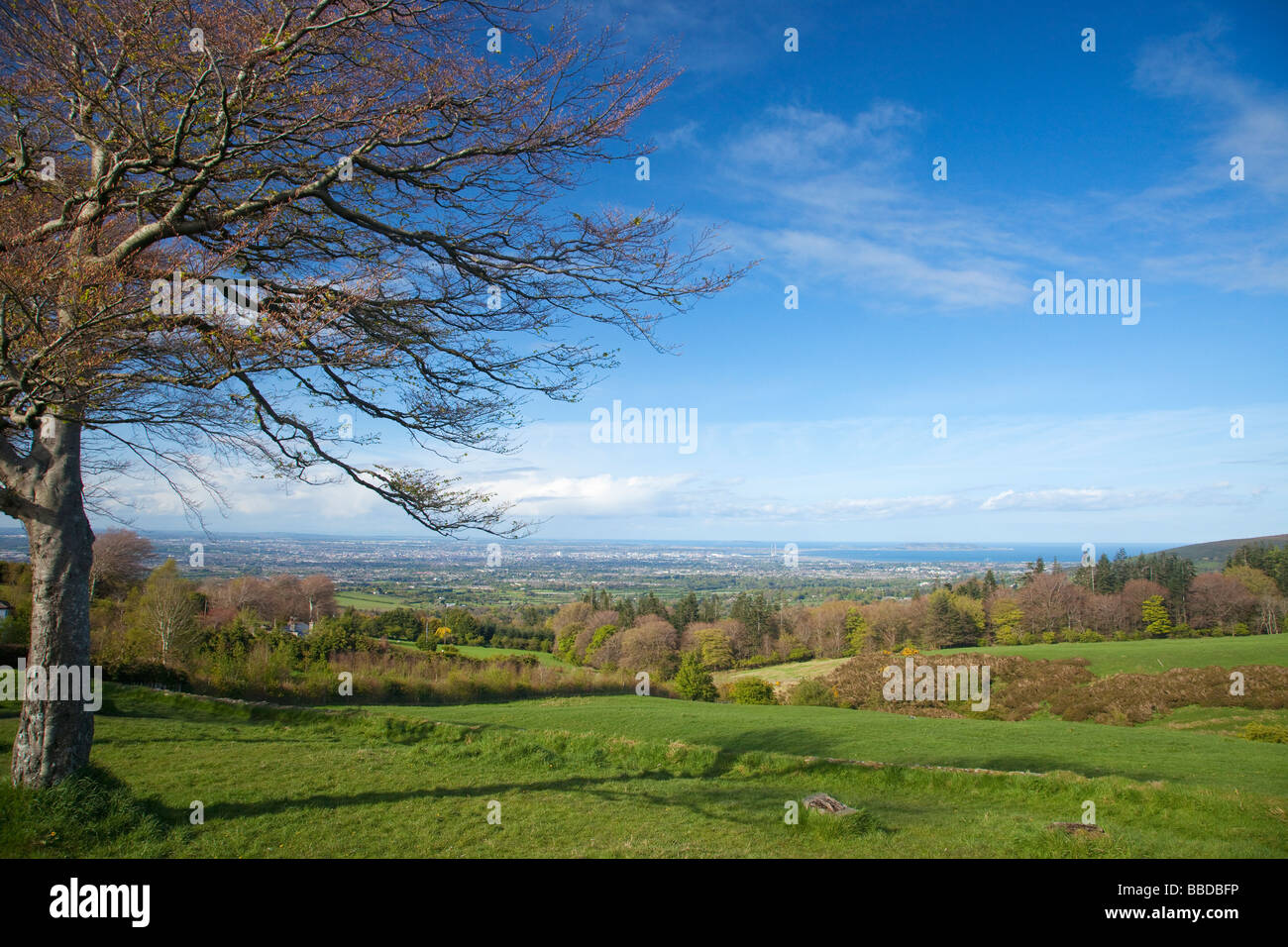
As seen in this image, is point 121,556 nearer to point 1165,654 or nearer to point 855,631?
point 855,631

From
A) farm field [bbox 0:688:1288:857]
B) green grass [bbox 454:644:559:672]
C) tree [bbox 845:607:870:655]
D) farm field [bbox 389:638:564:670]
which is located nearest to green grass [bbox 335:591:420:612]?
farm field [bbox 389:638:564:670]

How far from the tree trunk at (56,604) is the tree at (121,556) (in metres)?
10.6

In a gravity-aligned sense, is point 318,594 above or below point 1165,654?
above

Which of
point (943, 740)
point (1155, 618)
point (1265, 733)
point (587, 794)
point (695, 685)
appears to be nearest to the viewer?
point (587, 794)

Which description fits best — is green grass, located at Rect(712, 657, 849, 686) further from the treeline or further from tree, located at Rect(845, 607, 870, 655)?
tree, located at Rect(845, 607, 870, 655)

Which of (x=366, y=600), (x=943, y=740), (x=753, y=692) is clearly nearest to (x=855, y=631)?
(x=753, y=692)

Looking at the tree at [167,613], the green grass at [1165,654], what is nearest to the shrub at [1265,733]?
the green grass at [1165,654]

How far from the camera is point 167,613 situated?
2039cm

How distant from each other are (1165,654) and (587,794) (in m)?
36.2

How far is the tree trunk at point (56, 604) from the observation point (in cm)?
507

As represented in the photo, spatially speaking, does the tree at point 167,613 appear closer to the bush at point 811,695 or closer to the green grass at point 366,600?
the green grass at point 366,600

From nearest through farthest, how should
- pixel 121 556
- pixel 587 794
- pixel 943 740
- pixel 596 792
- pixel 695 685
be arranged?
pixel 587 794, pixel 596 792, pixel 943 740, pixel 121 556, pixel 695 685

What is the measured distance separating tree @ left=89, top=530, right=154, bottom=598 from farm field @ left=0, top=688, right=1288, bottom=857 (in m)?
4.61

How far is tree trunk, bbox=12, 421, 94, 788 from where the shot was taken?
16.6ft
